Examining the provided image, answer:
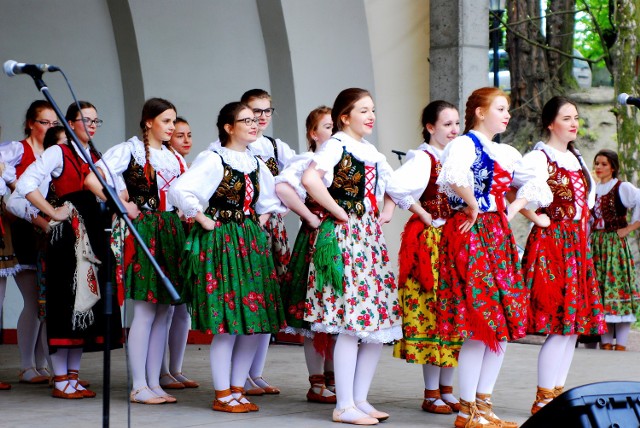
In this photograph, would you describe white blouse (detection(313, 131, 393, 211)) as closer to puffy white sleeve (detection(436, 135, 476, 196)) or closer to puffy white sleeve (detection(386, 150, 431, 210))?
puffy white sleeve (detection(386, 150, 431, 210))

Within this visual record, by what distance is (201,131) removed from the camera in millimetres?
8555

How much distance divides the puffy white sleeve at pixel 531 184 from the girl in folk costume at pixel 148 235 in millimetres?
1701

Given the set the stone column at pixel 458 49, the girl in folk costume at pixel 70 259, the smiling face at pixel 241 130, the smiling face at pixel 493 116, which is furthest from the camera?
the stone column at pixel 458 49

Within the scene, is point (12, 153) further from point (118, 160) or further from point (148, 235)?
point (148, 235)

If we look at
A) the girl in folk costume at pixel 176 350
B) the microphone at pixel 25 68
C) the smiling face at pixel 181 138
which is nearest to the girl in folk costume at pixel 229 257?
the girl in folk costume at pixel 176 350

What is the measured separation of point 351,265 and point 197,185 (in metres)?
0.80

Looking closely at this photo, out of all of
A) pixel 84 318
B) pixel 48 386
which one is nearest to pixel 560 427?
pixel 84 318

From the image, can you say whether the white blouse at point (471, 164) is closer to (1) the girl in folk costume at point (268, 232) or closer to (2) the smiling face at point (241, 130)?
(2) the smiling face at point (241, 130)

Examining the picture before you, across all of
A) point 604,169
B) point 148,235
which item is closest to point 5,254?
point 148,235

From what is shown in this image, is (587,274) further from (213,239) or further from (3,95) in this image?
(3,95)

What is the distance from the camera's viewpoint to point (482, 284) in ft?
16.0

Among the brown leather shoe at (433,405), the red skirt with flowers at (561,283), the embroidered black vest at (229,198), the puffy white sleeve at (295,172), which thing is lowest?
the brown leather shoe at (433,405)

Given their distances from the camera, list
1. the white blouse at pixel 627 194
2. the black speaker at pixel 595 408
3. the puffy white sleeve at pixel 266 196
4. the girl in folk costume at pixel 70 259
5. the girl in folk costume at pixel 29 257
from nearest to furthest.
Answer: the black speaker at pixel 595 408 < the puffy white sleeve at pixel 266 196 < the girl in folk costume at pixel 70 259 < the girl in folk costume at pixel 29 257 < the white blouse at pixel 627 194

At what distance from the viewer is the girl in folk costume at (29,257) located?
632cm
